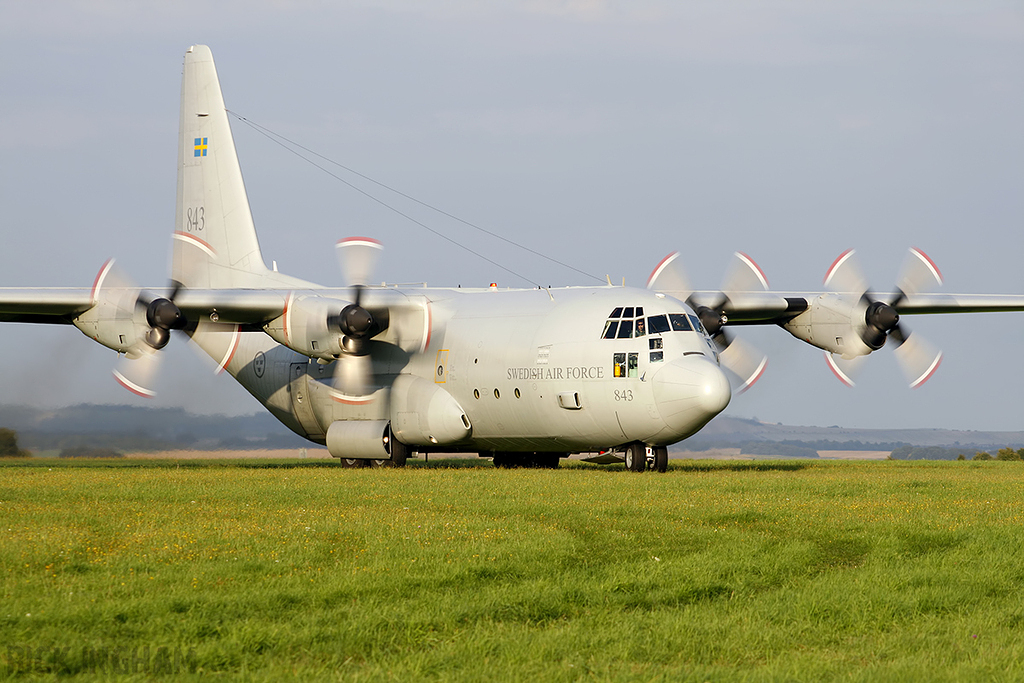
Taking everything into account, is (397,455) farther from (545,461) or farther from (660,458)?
(660,458)

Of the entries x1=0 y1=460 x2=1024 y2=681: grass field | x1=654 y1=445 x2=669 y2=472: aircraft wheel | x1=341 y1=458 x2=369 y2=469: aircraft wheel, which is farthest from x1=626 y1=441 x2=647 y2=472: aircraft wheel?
x1=341 y1=458 x2=369 y2=469: aircraft wheel

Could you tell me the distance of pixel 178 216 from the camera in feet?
111

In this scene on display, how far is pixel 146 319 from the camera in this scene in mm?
24766

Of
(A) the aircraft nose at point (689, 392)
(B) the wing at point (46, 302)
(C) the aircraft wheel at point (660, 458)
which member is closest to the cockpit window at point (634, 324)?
(A) the aircraft nose at point (689, 392)

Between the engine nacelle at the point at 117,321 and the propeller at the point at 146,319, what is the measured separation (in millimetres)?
23

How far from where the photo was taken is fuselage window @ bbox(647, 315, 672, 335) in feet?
72.3

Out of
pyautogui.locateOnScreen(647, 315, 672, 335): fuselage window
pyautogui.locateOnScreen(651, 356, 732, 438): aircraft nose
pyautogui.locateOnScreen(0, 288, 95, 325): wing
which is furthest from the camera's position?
pyautogui.locateOnScreen(0, 288, 95, 325): wing

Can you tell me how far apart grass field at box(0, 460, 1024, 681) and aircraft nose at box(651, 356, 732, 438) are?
19.1ft

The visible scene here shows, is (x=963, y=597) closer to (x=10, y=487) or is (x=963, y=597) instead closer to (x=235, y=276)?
(x=10, y=487)

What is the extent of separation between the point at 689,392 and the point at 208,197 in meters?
18.0

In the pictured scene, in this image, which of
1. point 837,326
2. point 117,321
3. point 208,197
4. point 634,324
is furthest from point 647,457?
point 208,197

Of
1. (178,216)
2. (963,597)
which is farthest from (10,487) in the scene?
(178,216)

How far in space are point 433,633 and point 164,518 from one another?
572 centimetres

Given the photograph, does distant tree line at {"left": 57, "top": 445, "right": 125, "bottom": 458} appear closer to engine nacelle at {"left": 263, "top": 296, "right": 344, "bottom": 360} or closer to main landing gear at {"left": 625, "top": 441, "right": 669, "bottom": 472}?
engine nacelle at {"left": 263, "top": 296, "right": 344, "bottom": 360}
